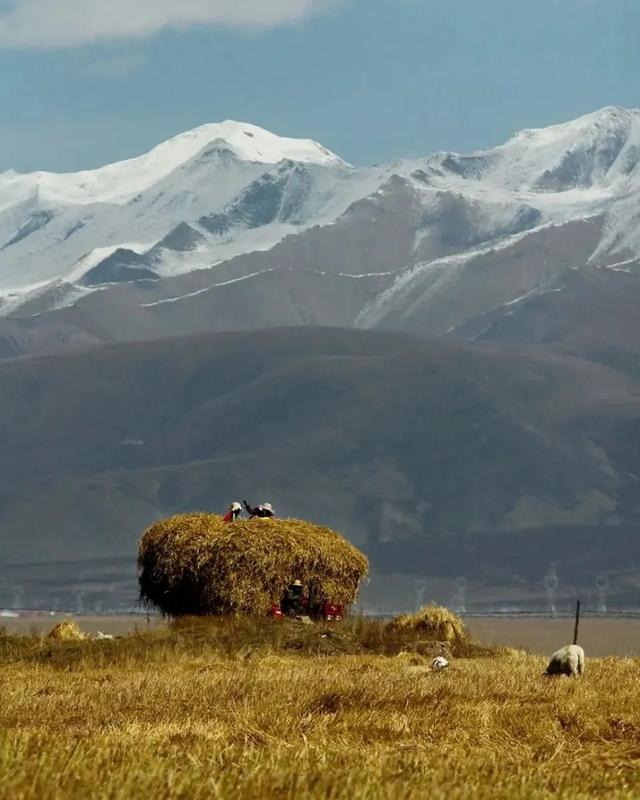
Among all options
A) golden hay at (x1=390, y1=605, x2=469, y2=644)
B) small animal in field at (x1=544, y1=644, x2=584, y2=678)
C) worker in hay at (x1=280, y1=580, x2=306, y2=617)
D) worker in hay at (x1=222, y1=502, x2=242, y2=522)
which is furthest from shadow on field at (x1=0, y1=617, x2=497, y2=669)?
small animal in field at (x1=544, y1=644, x2=584, y2=678)

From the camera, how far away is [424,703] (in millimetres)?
17359

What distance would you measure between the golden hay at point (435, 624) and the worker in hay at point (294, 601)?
1776 mm

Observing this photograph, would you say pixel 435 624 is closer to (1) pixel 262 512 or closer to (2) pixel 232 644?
(1) pixel 262 512

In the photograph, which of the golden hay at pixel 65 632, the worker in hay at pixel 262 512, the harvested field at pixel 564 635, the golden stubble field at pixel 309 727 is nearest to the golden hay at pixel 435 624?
the worker in hay at pixel 262 512

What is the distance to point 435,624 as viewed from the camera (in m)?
37.4

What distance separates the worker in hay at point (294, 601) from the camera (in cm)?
3659

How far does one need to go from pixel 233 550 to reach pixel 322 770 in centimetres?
2640

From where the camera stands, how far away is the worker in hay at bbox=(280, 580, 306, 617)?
36.6 metres

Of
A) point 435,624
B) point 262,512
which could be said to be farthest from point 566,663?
point 262,512

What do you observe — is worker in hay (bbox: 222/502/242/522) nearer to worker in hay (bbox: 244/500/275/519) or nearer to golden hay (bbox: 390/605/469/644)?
worker in hay (bbox: 244/500/275/519)

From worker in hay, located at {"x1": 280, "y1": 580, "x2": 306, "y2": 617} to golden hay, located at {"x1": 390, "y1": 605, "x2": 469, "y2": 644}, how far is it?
69.9 inches

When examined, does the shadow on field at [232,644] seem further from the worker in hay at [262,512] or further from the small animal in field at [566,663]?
the small animal in field at [566,663]

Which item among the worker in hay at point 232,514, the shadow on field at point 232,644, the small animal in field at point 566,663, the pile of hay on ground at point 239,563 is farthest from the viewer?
the worker in hay at point 232,514

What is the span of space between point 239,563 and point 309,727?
21397mm
